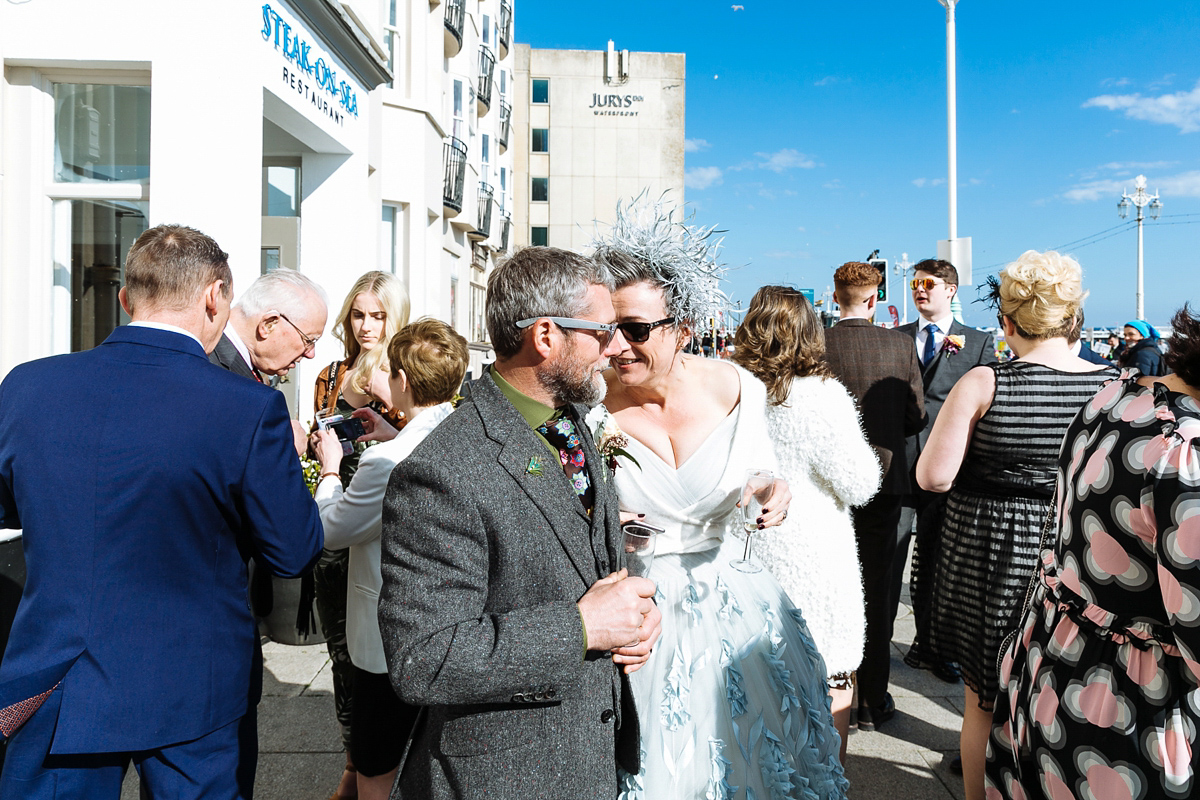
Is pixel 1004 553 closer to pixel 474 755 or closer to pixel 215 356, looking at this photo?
pixel 474 755

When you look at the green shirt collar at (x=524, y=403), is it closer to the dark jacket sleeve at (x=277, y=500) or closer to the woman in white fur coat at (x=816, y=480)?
the dark jacket sleeve at (x=277, y=500)

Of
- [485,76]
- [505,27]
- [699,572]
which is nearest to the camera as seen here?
[699,572]

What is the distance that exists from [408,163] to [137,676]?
11004 millimetres

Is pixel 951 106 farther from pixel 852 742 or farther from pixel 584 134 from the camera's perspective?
pixel 584 134

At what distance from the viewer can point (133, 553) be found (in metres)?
1.96

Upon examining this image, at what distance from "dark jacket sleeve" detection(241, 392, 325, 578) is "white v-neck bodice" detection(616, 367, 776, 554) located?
0.95 meters

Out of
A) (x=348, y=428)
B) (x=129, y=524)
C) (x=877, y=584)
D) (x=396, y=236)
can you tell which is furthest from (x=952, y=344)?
(x=396, y=236)

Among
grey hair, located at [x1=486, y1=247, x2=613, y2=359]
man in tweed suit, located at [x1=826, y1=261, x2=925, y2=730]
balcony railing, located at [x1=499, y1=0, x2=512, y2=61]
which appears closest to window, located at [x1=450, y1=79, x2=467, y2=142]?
balcony railing, located at [x1=499, y1=0, x2=512, y2=61]

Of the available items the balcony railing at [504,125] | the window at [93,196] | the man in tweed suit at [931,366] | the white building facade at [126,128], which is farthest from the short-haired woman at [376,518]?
the balcony railing at [504,125]

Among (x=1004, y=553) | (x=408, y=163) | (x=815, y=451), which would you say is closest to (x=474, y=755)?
(x=815, y=451)

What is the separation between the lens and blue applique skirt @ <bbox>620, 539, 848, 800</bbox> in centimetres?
217

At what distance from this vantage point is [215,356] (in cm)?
332

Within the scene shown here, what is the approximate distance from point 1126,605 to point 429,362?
222cm

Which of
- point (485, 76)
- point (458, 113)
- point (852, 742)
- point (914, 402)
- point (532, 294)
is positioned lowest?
point (852, 742)
